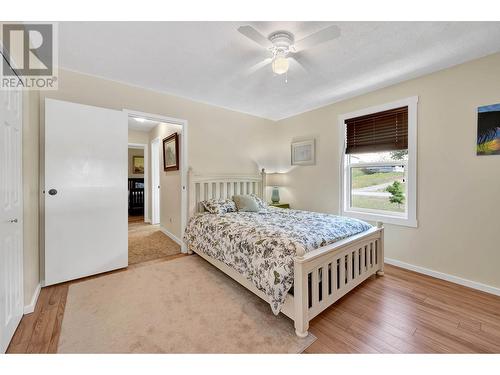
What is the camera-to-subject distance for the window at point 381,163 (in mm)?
2660

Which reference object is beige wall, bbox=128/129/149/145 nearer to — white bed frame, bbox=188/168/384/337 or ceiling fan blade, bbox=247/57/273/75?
white bed frame, bbox=188/168/384/337

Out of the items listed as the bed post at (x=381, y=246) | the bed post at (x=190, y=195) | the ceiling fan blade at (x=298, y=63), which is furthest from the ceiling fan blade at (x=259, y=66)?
the bed post at (x=381, y=246)

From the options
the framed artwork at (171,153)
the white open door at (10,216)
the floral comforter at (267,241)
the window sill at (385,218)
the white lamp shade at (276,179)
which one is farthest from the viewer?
the white lamp shade at (276,179)

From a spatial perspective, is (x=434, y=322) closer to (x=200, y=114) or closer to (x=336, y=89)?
(x=336, y=89)

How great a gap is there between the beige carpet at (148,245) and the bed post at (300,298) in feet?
7.68

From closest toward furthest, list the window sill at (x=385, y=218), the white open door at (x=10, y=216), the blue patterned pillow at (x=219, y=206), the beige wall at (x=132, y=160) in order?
the white open door at (x=10, y=216)
the window sill at (x=385, y=218)
the blue patterned pillow at (x=219, y=206)
the beige wall at (x=132, y=160)

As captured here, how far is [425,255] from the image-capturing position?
8.34 ft

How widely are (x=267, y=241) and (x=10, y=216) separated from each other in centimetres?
Result: 189

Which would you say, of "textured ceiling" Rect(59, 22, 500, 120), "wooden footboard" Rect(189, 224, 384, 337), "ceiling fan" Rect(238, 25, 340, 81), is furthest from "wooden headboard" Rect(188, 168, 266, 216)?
"ceiling fan" Rect(238, 25, 340, 81)

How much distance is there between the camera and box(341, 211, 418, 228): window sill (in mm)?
2653

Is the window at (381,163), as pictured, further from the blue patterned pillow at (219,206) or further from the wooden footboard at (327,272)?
the blue patterned pillow at (219,206)

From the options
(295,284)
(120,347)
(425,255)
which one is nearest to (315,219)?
(295,284)

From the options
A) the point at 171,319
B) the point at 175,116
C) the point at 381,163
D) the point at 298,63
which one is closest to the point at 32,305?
the point at 171,319
